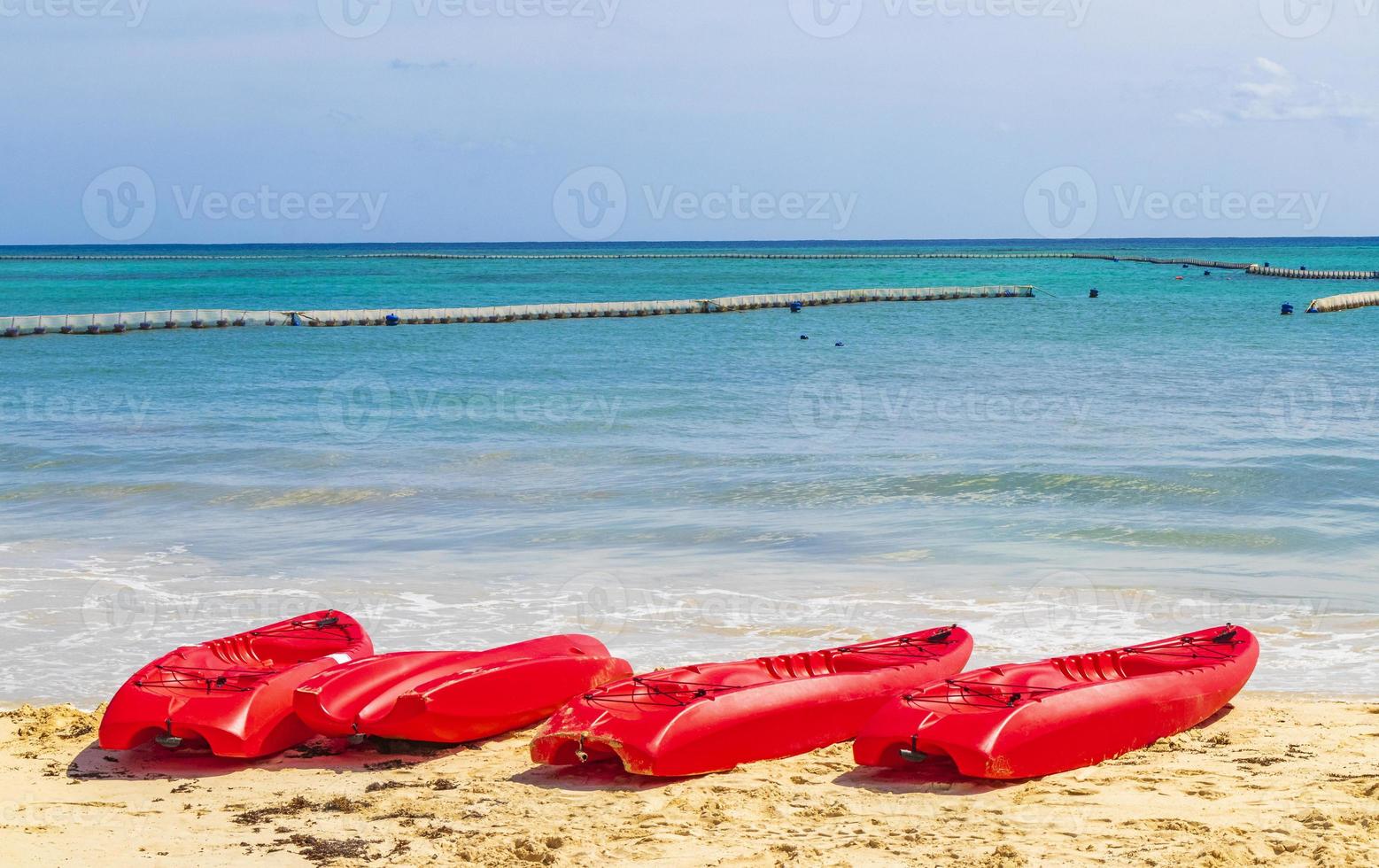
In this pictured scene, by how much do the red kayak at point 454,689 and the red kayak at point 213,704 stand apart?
228mm

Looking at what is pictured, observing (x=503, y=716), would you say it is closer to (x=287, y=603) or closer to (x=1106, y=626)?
(x=287, y=603)

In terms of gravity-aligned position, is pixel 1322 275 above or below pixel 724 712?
above

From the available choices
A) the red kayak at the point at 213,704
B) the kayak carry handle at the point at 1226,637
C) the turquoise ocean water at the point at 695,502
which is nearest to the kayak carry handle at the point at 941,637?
the turquoise ocean water at the point at 695,502

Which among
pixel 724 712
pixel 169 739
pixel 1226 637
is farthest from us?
pixel 1226 637

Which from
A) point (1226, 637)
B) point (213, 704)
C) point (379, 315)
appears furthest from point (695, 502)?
point (379, 315)

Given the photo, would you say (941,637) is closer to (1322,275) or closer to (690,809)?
(690,809)

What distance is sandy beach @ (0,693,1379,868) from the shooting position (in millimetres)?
6145

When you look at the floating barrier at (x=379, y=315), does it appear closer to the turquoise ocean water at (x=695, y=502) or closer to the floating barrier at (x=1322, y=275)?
the turquoise ocean water at (x=695, y=502)

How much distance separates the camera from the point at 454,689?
7891 millimetres

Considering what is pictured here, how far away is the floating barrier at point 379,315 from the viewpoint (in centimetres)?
4981

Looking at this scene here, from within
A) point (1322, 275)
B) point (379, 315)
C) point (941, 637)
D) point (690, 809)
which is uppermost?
point (379, 315)

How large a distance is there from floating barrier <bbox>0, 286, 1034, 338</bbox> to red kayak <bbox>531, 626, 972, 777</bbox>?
47.0 meters

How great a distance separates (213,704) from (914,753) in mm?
3983

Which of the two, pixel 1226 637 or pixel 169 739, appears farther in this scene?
pixel 1226 637
